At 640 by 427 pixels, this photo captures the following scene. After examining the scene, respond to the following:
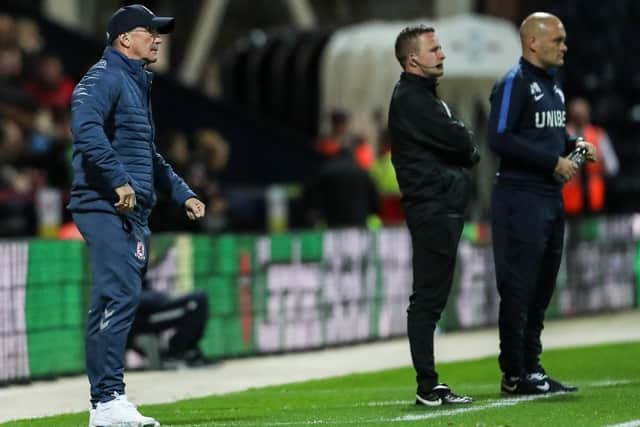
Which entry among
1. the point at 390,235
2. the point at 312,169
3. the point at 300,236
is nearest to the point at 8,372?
the point at 300,236

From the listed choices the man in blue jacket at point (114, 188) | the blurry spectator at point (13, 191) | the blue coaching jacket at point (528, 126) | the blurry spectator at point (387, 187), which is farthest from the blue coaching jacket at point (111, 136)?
the blurry spectator at point (387, 187)

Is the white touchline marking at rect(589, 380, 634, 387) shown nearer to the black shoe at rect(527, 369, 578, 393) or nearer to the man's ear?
the black shoe at rect(527, 369, 578, 393)

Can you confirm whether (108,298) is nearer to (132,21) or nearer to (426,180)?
(132,21)

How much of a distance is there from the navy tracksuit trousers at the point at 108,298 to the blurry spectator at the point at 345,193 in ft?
30.3

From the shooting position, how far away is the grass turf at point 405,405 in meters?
8.76

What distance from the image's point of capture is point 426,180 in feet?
30.3

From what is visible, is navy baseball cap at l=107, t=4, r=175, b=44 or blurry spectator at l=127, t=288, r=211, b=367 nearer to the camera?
navy baseball cap at l=107, t=4, r=175, b=44

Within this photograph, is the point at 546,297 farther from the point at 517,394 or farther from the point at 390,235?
the point at 390,235

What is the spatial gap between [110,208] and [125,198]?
11.9 inches

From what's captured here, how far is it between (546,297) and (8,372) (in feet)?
13.1

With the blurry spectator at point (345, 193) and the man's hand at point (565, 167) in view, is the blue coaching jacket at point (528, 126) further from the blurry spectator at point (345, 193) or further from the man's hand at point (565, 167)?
the blurry spectator at point (345, 193)

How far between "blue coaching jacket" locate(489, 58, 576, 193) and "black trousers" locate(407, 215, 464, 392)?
62cm

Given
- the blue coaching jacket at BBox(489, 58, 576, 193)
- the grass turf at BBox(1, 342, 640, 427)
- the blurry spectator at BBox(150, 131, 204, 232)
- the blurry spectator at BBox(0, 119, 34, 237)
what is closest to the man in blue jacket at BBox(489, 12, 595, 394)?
the blue coaching jacket at BBox(489, 58, 576, 193)

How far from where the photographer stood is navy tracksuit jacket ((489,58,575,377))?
380 inches
